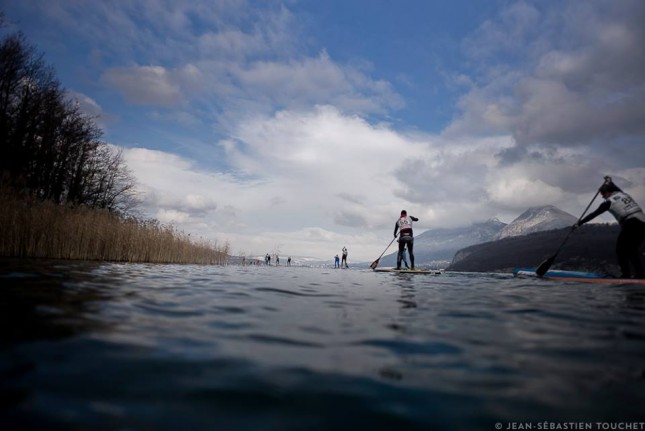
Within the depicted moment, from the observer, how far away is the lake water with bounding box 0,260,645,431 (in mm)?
1287

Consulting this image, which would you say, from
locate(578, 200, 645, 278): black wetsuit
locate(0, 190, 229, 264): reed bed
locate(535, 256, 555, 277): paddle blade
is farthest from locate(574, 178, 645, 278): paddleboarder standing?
locate(0, 190, 229, 264): reed bed

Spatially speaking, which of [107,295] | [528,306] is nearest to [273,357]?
[107,295]

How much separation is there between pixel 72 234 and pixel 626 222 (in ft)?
60.6

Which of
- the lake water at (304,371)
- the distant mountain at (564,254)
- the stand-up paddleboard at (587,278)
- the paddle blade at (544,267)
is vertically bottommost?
the lake water at (304,371)

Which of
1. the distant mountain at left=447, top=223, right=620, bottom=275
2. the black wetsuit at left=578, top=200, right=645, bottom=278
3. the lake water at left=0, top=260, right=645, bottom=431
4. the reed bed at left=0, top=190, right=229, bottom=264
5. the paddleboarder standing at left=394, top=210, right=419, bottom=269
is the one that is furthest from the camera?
the distant mountain at left=447, top=223, right=620, bottom=275

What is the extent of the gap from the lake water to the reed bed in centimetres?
1190

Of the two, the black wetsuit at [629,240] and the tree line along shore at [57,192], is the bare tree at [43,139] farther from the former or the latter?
the black wetsuit at [629,240]

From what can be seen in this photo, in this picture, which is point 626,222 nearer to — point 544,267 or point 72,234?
point 544,267

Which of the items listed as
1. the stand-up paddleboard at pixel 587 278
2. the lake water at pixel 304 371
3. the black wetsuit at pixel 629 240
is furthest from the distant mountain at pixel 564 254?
the lake water at pixel 304 371

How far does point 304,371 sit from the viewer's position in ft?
5.83

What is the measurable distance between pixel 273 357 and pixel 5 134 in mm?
28884

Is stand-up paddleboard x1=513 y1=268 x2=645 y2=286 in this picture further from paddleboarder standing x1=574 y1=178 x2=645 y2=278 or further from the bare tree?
the bare tree

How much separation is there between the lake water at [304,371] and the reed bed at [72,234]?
1190 cm

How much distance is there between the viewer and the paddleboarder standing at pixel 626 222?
8711 millimetres
